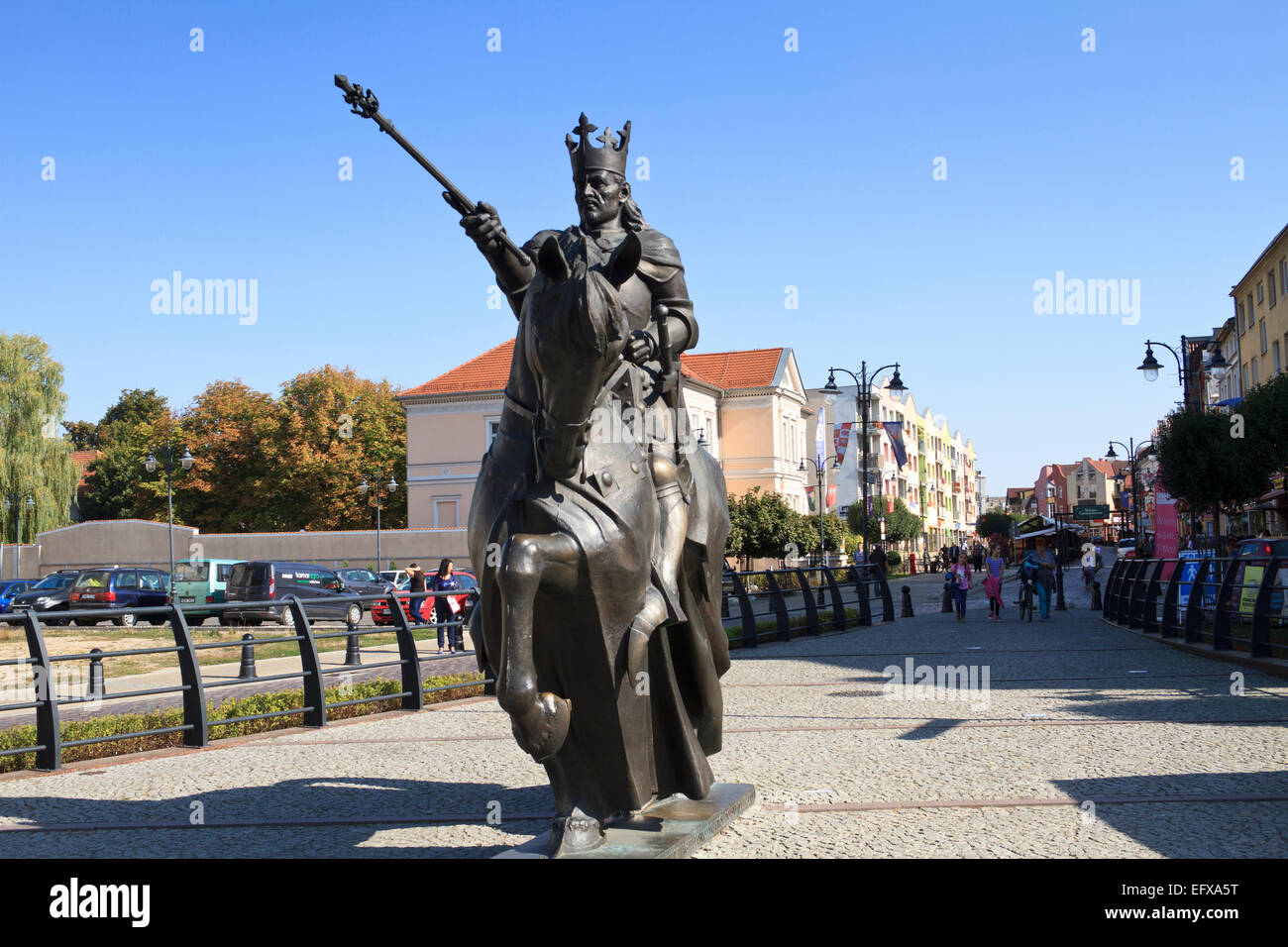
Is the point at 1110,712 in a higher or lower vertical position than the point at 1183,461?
lower

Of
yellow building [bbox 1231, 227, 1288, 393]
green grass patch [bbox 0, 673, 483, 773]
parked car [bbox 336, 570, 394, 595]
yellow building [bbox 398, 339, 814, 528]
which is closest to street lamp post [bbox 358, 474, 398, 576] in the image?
yellow building [bbox 398, 339, 814, 528]

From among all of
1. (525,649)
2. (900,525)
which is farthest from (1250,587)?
(900,525)

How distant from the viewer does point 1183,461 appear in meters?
39.6

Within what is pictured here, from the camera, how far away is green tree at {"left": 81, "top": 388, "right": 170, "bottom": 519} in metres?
69.2

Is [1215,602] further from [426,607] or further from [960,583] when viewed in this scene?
[426,607]

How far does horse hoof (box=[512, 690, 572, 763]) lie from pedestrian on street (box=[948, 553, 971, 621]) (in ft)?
70.3

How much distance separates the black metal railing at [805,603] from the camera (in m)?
20.0

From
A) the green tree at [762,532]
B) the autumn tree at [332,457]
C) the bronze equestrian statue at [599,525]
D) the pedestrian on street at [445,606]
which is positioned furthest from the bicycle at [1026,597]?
the autumn tree at [332,457]

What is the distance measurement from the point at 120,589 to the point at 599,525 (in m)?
32.7

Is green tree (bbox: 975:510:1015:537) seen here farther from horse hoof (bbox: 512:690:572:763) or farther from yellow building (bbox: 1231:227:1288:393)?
horse hoof (bbox: 512:690:572:763)

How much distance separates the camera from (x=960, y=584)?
25047 mm
